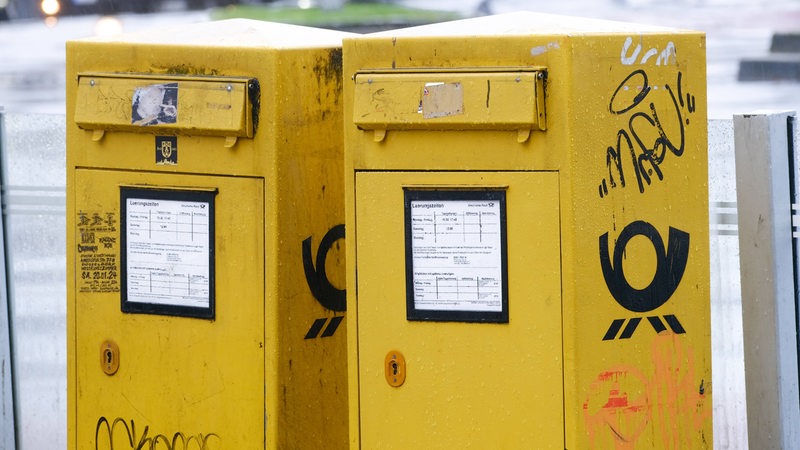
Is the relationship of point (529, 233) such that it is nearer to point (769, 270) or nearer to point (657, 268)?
point (657, 268)

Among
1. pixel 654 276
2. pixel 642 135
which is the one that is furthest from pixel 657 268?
pixel 642 135

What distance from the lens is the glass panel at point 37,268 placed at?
192 inches

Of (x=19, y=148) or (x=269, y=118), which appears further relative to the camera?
(x=19, y=148)

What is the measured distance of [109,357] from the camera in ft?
12.5

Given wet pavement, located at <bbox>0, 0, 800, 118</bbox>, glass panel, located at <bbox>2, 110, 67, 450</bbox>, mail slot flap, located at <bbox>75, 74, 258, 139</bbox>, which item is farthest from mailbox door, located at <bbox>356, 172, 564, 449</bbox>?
wet pavement, located at <bbox>0, 0, 800, 118</bbox>

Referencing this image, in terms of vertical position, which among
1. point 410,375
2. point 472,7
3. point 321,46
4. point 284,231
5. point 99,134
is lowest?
point 410,375

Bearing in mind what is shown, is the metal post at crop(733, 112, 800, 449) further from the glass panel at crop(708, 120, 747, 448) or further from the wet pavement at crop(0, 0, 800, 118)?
the wet pavement at crop(0, 0, 800, 118)

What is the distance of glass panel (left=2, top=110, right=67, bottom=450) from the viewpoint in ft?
16.0

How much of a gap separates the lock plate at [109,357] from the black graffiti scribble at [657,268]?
149 cm

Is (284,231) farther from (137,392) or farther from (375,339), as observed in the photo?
(137,392)

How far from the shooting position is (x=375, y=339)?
136 inches

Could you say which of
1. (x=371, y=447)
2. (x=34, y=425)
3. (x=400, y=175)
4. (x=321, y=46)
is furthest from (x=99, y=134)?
(x=34, y=425)

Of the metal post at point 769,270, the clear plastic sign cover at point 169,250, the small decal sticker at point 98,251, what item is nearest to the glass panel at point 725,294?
the metal post at point 769,270

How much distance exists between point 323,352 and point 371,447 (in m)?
0.37
